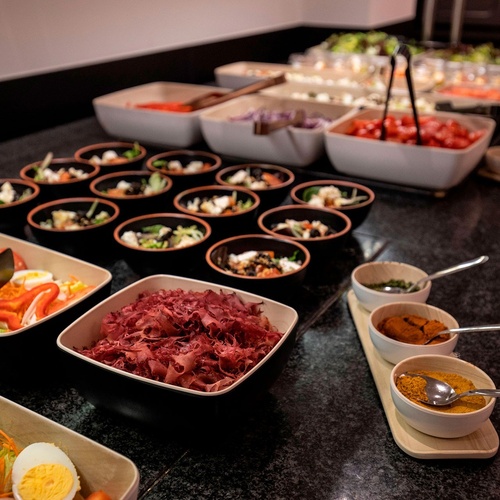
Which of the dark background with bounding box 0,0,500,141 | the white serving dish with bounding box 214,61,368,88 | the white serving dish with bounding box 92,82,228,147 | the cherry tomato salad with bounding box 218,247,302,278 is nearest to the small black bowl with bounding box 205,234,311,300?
the cherry tomato salad with bounding box 218,247,302,278

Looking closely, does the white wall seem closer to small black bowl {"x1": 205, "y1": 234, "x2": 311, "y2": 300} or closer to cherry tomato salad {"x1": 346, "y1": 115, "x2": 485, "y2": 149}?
cherry tomato salad {"x1": 346, "y1": 115, "x2": 485, "y2": 149}

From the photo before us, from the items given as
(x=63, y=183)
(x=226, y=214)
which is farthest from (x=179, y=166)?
(x=226, y=214)

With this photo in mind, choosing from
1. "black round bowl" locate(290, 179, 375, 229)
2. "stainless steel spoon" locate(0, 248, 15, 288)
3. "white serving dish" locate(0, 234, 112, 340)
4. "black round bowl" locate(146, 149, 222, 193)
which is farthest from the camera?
"black round bowl" locate(146, 149, 222, 193)

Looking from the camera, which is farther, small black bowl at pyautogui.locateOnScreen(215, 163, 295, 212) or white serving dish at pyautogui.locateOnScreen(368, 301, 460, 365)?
small black bowl at pyautogui.locateOnScreen(215, 163, 295, 212)

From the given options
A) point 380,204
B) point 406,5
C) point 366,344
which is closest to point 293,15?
point 406,5

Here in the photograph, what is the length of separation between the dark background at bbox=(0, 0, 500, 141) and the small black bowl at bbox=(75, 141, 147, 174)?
565 millimetres

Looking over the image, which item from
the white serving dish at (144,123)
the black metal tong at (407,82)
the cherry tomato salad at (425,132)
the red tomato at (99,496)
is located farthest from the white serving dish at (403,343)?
the white serving dish at (144,123)

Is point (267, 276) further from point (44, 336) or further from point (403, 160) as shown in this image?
point (403, 160)

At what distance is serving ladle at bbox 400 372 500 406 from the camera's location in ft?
2.94

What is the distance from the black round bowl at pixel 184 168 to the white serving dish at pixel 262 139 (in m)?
0.18

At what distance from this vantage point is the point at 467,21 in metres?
4.54

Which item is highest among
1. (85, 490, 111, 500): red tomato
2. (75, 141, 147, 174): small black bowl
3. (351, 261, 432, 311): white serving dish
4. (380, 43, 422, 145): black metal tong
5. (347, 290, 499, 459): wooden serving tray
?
(380, 43, 422, 145): black metal tong

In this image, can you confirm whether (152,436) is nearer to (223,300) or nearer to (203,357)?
(203,357)

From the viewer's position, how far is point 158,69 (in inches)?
121
